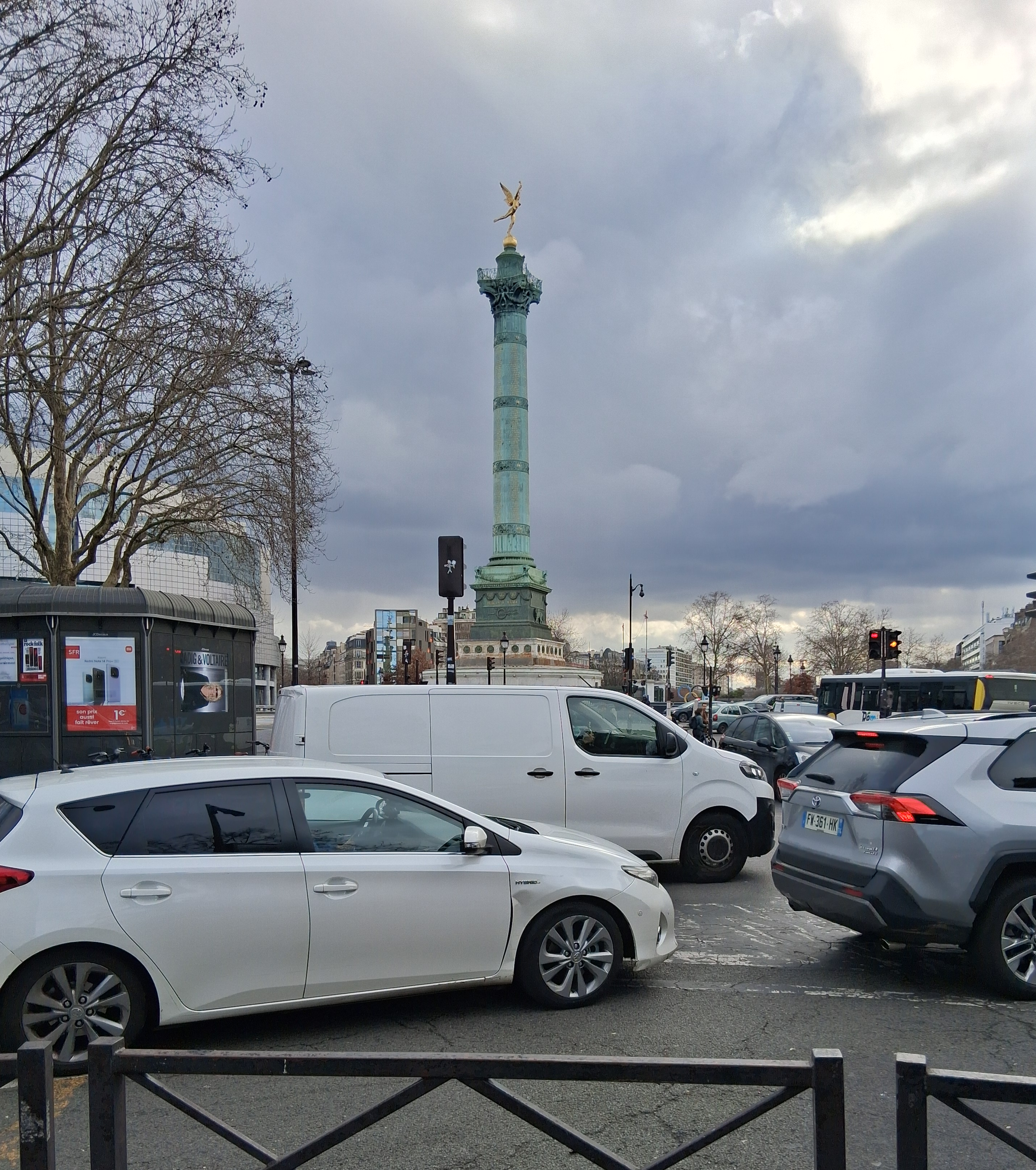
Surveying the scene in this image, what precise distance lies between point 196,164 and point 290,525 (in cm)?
1154

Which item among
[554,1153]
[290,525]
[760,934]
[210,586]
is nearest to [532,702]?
[760,934]

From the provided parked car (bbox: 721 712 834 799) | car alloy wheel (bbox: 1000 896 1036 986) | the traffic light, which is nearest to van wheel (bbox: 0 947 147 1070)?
car alloy wheel (bbox: 1000 896 1036 986)

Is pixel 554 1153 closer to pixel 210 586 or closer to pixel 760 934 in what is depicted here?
pixel 760 934

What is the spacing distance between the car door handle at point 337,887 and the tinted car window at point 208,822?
33 centimetres

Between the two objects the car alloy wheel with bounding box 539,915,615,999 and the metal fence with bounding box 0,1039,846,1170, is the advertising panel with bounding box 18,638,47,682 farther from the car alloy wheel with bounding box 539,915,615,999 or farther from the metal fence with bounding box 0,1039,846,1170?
the metal fence with bounding box 0,1039,846,1170

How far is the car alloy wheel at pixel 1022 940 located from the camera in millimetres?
5992

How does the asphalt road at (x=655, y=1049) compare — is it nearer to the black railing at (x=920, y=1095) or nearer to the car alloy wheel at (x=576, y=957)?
the car alloy wheel at (x=576, y=957)

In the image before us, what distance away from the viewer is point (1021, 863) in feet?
19.8

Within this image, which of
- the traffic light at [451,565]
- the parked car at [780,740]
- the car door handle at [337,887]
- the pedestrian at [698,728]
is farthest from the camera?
the pedestrian at [698,728]

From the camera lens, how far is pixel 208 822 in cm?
534

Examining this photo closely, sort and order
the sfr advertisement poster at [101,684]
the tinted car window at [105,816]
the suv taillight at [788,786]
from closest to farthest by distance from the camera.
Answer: the tinted car window at [105,816], the suv taillight at [788,786], the sfr advertisement poster at [101,684]

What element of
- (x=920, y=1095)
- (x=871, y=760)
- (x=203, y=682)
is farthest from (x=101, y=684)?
(x=920, y=1095)

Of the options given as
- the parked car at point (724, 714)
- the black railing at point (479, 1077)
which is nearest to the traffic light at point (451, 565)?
the parked car at point (724, 714)

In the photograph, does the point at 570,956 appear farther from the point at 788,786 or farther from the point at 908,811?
the point at 788,786
